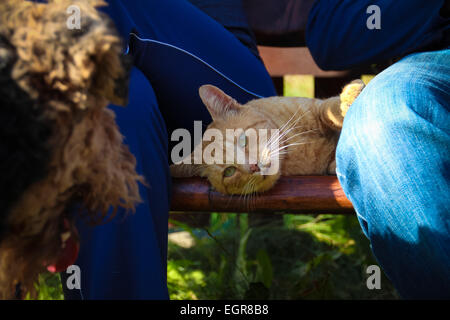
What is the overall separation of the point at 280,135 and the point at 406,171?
0.71 metres

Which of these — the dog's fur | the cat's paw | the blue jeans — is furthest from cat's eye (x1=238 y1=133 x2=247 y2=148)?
the dog's fur

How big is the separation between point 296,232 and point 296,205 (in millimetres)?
1356

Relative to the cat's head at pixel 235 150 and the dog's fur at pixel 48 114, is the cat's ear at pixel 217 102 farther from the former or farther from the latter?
the dog's fur at pixel 48 114

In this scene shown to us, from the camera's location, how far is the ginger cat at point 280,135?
5.61 ft

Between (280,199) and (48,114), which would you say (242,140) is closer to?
(280,199)

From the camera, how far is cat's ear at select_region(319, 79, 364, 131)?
1.62 meters

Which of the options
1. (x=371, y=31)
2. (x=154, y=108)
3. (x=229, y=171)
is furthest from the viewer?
(x=229, y=171)

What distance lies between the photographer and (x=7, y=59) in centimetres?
69

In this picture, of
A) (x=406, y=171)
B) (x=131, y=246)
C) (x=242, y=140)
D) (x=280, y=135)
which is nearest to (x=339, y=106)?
(x=280, y=135)

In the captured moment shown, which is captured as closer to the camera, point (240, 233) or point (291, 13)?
point (291, 13)

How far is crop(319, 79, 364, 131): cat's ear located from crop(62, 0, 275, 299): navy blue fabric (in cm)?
33

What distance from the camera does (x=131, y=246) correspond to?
1065mm
